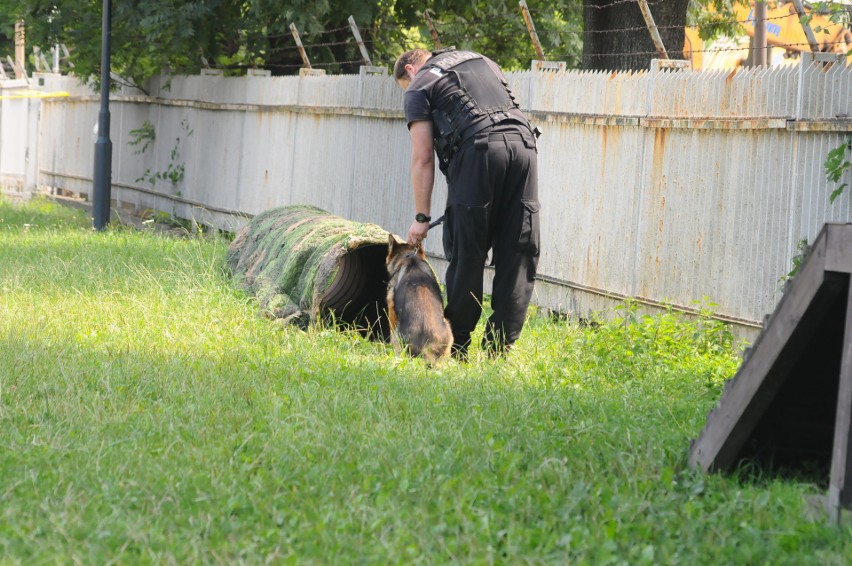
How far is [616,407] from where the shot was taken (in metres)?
5.68

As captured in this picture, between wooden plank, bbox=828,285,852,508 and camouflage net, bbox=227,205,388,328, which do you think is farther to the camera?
camouflage net, bbox=227,205,388,328

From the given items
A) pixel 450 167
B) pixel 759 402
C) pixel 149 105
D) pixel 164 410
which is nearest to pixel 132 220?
pixel 149 105

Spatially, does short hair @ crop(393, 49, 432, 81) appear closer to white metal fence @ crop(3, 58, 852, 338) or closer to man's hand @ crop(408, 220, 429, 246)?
man's hand @ crop(408, 220, 429, 246)

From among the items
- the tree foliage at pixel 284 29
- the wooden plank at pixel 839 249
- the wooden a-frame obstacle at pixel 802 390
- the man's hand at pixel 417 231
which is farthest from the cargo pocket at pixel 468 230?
the tree foliage at pixel 284 29

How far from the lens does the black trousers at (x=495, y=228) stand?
7.04m

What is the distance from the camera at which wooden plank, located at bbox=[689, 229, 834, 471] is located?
13.2 ft

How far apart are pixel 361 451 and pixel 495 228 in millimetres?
2806

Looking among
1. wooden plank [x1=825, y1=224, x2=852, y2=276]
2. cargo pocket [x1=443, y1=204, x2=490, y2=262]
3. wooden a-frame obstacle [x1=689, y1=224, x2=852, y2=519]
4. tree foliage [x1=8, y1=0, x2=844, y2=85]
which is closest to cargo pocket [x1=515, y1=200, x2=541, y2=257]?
cargo pocket [x1=443, y1=204, x2=490, y2=262]

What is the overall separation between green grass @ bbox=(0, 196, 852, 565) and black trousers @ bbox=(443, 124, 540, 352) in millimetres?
397

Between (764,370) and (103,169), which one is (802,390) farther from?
(103,169)

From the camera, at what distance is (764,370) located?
4180mm

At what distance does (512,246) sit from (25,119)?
19552 millimetres

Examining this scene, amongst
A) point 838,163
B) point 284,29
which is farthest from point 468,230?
point 284,29

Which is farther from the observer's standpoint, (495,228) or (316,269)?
(316,269)
